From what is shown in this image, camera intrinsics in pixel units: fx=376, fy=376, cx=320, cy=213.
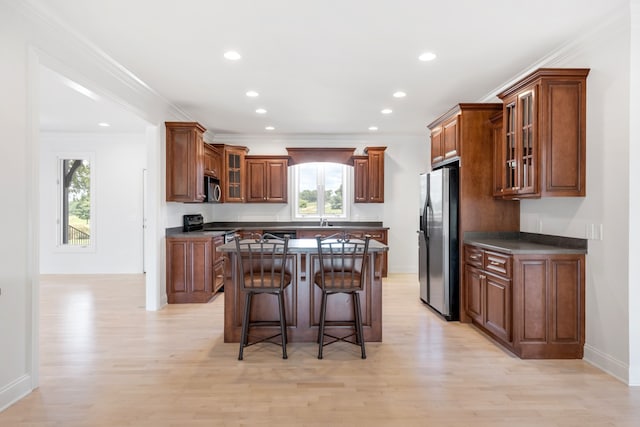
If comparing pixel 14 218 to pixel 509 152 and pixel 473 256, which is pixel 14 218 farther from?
pixel 509 152

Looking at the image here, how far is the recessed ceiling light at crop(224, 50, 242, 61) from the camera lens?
11.4 ft

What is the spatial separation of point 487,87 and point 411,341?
312cm

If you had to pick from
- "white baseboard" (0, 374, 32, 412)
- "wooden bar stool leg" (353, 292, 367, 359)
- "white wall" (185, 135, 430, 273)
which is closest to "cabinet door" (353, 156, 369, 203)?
"white wall" (185, 135, 430, 273)

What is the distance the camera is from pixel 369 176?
7137 millimetres

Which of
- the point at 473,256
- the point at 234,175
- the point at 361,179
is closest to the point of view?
the point at 473,256

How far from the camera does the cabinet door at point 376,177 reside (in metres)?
7.09

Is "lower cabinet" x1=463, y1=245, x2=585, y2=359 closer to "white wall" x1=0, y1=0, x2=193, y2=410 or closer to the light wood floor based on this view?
the light wood floor

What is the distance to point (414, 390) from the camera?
8.73 ft

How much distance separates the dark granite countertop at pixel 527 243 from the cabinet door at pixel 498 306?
0.98ft

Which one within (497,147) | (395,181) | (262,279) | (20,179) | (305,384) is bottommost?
(305,384)

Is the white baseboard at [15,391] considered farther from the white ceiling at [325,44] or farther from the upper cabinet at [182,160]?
the upper cabinet at [182,160]

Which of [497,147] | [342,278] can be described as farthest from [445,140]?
[342,278]

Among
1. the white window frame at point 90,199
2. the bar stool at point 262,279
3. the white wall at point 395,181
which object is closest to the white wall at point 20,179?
the bar stool at point 262,279

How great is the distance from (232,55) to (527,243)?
3.42 m
